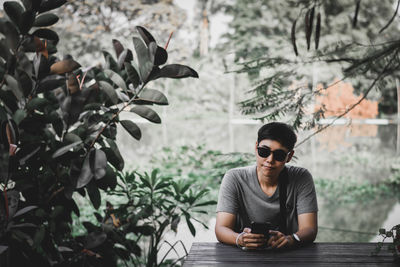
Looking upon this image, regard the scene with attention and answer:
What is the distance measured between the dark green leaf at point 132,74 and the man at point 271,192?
0.68 metres

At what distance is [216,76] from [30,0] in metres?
6.57

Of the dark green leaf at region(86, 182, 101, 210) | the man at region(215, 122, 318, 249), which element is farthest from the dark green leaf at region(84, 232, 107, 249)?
the man at region(215, 122, 318, 249)

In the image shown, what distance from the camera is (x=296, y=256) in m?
1.54

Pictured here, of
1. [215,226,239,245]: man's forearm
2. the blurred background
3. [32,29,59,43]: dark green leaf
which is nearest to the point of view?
[32,29,59,43]: dark green leaf

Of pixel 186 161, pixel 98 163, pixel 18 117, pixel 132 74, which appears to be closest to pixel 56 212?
pixel 98 163

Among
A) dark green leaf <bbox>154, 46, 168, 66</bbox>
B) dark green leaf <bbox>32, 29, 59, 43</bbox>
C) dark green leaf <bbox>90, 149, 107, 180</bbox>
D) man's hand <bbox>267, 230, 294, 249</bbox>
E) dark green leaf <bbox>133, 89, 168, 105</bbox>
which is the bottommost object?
man's hand <bbox>267, 230, 294, 249</bbox>

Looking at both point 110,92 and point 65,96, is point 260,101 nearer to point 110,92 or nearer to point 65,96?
point 110,92

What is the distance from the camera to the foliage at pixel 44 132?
1361mm

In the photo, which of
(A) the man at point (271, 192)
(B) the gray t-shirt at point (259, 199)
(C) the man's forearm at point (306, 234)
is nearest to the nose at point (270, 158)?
(A) the man at point (271, 192)

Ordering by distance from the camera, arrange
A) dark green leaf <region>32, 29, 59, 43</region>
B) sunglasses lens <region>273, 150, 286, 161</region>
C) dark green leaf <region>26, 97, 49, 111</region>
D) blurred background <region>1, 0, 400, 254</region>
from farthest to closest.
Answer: blurred background <region>1, 0, 400, 254</region>
sunglasses lens <region>273, 150, 286, 161</region>
dark green leaf <region>32, 29, 59, 43</region>
dark green leaf <region>26, 97, 49, 111</region>

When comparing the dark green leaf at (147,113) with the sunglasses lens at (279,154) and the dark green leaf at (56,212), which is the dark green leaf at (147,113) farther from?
the sunglasses lens at (279,154)

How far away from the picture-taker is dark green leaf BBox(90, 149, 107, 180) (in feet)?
4.42

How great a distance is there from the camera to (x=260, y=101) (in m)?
2.45

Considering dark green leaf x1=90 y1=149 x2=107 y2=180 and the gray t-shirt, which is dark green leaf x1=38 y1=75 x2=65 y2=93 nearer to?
dark green leaf x1=90 y1=149 x2=107 y2=180
